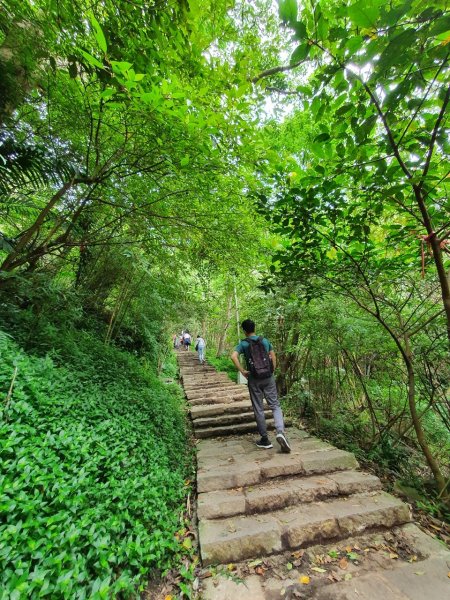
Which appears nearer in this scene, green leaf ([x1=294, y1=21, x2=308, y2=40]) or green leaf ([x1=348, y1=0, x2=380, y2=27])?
green leaf ([x1=348, y1=0, x2=380, y2=27])

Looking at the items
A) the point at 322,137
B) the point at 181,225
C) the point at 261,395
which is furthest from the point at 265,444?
the point at 322,137

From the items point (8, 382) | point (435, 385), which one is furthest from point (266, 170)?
point (435, 385)

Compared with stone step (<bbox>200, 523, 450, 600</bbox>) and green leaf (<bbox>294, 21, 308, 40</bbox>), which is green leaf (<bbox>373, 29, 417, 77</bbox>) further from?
stone step (<bbox>200, 523, 450, 600</bbox>)

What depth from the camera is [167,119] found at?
2031mm

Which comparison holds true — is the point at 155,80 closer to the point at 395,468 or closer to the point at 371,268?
the point at 371,268

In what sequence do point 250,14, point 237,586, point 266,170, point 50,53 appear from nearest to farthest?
point 237,586, point 50,53, point 266,170, point 250,14

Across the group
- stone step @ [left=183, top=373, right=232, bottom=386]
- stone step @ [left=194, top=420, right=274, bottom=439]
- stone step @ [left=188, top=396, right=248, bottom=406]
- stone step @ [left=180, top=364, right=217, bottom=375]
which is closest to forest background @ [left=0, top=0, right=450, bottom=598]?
stone step @ [left=194, top=420, right=274, bottom=439]

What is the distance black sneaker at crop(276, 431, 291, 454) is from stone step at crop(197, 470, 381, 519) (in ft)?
1.39

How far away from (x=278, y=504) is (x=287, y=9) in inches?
141

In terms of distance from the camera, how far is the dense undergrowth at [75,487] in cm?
136

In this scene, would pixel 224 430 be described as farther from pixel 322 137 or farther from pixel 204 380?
pixel 322 137

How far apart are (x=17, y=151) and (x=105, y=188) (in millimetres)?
869

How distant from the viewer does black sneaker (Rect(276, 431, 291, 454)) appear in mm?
3240

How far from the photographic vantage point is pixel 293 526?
2152 mm
